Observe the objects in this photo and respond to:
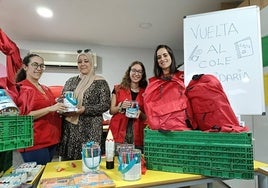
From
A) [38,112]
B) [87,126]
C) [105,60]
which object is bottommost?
[87,126]

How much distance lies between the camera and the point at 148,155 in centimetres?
128

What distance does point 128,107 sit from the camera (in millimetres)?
1647

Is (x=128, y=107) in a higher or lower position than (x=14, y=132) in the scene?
higher

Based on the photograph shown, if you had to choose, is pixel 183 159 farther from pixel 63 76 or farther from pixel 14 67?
pixel 63 76

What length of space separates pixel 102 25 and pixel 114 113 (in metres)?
1.70

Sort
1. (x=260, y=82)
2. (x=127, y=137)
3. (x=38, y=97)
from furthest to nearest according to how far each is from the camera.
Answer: (x=127, y=137) < (x=38, y=97) < (x=260, y=82)

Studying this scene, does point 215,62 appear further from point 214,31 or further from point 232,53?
point 214,31

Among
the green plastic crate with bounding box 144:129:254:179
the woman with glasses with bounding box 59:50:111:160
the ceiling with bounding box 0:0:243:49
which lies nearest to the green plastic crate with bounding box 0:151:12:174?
the woman with glasses with bounding box 59:50:111:160

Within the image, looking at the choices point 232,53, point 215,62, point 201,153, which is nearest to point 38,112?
point 201,153

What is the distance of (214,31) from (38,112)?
1425 mm

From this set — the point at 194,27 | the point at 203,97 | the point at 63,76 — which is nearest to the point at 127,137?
the point at 203,97

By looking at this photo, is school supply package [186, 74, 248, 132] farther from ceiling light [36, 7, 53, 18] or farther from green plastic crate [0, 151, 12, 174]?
ceiling light [36, 7, 53, 18]

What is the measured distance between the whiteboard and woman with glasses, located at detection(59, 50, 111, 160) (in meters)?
0.72

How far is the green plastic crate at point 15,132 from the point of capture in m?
1.05
